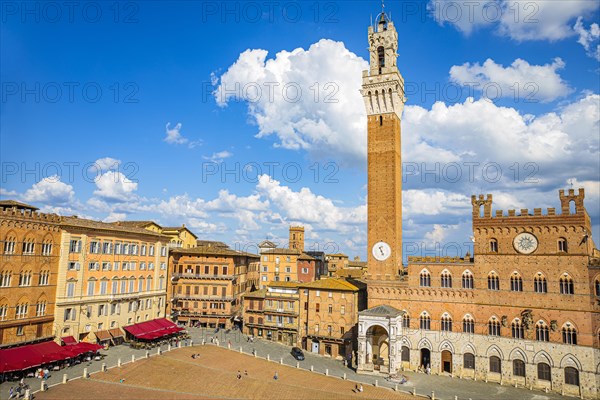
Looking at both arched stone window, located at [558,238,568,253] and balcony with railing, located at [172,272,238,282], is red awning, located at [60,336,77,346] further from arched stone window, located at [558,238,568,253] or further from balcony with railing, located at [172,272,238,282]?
arched stone window, located at [558,238,568,253]

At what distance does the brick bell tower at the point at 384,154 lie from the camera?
2173 inches

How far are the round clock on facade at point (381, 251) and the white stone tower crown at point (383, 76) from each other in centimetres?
1817

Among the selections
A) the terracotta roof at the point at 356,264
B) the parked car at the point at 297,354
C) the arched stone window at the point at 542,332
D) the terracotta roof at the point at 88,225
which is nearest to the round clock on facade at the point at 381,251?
the parked car at the point at 297,354

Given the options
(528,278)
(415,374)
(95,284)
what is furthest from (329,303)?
(95,284)

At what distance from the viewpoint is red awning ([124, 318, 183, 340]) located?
51.6m

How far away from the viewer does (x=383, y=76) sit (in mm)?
57969

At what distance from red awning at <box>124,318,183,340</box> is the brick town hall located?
24.7m

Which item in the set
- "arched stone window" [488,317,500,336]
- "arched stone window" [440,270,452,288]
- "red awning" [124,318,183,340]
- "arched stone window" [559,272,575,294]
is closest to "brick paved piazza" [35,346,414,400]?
"red awning" [124,318,183,340]

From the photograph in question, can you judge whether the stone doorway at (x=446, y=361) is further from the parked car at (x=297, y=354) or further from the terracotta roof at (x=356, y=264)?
the terracotta roof at (x=356, y=264)

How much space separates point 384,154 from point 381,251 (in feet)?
42.8

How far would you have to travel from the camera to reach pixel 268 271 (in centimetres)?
7738

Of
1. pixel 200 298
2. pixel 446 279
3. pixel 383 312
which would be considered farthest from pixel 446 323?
pixel 200 298

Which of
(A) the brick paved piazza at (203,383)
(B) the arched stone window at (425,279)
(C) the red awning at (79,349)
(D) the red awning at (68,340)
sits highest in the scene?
(B) the arched stone window at (425,279)

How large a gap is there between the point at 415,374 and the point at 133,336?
34829 mm
